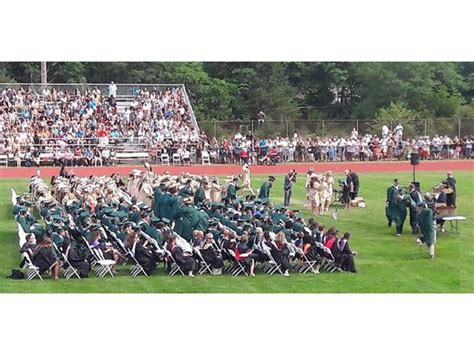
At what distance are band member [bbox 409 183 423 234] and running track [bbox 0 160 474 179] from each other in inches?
53.0

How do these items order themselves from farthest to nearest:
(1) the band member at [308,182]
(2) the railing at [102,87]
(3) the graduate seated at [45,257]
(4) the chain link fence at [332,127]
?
1. (1) the band member at [308,182]
2. (4) the chain link fence at [332,127]
3. (2) the railing at [102,87]
4. (3) the graduate seated at [45,257]

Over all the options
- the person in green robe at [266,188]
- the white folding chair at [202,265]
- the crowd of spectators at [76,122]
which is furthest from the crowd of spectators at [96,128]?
the white folding chair at [202,265]

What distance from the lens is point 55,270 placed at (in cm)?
2362

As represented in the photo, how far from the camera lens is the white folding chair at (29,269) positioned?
23609 millimetres

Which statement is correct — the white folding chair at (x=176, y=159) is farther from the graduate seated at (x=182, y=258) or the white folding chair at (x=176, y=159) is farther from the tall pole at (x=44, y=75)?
the graduate seated at (x=182, y=258)

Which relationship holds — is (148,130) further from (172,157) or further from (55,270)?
(55,270)

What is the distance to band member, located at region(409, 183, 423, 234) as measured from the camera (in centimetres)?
2659

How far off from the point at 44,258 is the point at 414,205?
776cm

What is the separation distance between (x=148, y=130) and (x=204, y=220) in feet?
8.21

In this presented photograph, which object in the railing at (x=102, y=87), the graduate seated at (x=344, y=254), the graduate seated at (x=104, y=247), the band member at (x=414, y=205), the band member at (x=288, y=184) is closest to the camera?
the graduate seated at (x=104, y=247)

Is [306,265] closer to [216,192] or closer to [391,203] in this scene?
[391,203]

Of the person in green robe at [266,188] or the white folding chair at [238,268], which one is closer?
the white folding chair at [238,268]

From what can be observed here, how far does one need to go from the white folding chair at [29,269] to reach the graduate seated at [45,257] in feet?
0.24

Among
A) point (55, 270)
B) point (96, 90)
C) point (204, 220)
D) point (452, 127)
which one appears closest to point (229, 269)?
point (204, 220)
